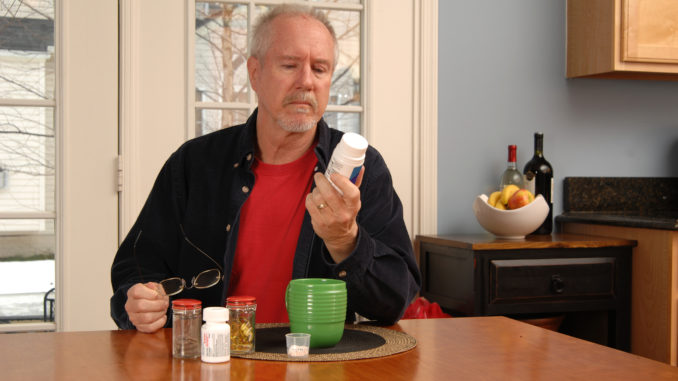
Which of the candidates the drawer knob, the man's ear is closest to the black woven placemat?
the man's ear

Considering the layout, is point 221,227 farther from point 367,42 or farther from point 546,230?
point 546,230

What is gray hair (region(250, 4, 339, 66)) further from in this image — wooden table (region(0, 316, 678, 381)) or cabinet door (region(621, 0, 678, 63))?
cabinet door (region(621, 0, 678, 63))

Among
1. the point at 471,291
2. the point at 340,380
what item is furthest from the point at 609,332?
the point at 340,380

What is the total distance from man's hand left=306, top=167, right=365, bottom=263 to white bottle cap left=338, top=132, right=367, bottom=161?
0.06 metres

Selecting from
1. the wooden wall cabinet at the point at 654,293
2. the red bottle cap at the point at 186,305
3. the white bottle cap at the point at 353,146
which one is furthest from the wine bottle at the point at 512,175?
the red bottle cap at the point at 186,305

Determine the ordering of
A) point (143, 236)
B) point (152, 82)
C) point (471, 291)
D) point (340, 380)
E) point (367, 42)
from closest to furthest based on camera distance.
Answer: point (340, 380), point (143, 236), point (471, 291), point (152, 82), point (367, 42)

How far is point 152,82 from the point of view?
268 cm

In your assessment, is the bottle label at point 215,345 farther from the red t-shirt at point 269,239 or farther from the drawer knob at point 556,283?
the drawer knob at point 556,283

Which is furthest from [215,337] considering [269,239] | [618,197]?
[618,197]

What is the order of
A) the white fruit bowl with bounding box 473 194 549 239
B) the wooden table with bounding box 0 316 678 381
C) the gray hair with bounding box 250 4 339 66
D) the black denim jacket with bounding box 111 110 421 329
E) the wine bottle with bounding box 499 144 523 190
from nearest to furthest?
the wooden table with bounding box 0 316 678 381, the black denim jacket with bounding box 111 110 421 329, the gray hair with bounding box 250 4 339 66, the white fruit bowl with bounding box 473 194 549 239, the wine bottle with bounding box 499 144 523 190

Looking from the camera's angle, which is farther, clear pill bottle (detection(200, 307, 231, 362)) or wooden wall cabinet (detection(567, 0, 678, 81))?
wooden wall cabinet (detection(567, 0, 678, 81))

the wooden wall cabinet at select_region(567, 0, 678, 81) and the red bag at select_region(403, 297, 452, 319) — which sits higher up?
the wooden wall cabinet at select_region(567, 0, 678, 81)

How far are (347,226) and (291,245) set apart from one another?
0.46 metres

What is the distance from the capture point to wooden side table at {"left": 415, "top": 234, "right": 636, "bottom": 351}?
2.49m
